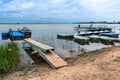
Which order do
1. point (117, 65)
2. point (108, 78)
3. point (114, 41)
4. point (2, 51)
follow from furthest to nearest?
point (114, 41) < point (2, 51) < point (117, 65) < point (108, 78)

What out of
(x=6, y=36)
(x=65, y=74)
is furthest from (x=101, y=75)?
(x=6, y=36)

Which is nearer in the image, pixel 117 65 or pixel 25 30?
pixel 117 65

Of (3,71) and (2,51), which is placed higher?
(2,51)

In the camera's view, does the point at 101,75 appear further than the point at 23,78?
No

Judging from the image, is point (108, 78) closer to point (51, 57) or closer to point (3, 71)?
point (51, 57)

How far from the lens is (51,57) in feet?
35.3

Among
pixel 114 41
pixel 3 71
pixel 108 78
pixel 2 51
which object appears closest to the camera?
pixel 108 78

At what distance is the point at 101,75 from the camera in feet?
22.8

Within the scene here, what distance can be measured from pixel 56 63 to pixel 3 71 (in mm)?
3026

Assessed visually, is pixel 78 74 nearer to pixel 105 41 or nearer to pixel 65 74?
pixel 65 74

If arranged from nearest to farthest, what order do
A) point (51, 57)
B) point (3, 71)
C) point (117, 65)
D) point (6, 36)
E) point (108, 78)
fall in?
point (108, 78)
point (117, 65)
point (3, 71)
point (51, 57)
point (6, 36)

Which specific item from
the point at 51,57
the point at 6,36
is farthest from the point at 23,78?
the point at 6,36

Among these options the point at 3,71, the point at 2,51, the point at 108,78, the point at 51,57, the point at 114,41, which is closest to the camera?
the point at 108,78

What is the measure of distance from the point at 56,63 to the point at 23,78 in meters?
2.46
